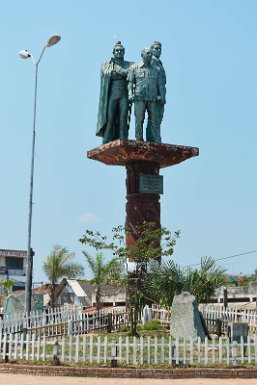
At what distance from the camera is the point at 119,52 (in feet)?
85.0

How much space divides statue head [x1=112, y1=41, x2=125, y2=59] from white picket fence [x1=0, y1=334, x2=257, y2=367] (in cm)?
1440

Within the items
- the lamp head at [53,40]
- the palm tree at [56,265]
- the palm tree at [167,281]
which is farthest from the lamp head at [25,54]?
the palm tree at [56,265]

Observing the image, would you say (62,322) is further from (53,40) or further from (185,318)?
(53,40)

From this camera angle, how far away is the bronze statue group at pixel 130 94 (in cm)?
2531

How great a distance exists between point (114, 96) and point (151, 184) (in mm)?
4115

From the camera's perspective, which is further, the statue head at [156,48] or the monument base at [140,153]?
the statue head at [156,48]

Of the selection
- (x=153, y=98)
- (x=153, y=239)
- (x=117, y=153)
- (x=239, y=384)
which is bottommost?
(x=239, y=384)

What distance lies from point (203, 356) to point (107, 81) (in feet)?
47.4

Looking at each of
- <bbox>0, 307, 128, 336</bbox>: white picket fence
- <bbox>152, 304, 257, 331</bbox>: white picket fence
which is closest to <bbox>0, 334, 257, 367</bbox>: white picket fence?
<bbox>0, 307, 128, 336</bbox>: white picket fence

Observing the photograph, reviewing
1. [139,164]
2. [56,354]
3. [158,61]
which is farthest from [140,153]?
[56,354]

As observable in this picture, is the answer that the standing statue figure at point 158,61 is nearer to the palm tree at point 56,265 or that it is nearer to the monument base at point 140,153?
the monument base at point 140,153

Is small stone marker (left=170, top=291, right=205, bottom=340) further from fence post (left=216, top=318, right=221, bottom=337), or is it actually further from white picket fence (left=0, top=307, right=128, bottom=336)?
white picket fence (left=0, top=307, right=128, bottom=336)

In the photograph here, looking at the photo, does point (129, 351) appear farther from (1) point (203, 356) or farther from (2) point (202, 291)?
(2) point (202, 291)

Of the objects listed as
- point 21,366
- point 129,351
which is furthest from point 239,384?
point 21,366
